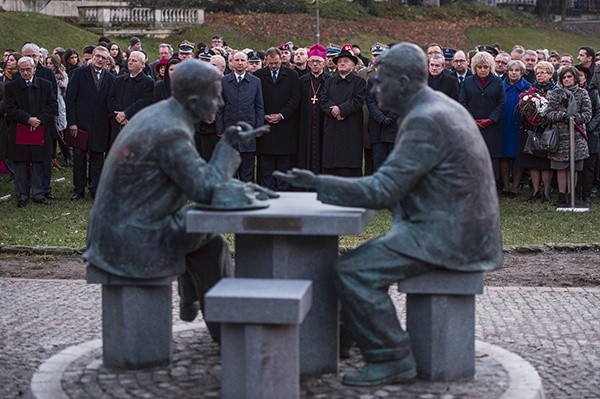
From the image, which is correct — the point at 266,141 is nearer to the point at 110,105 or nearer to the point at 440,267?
the point at 110,105

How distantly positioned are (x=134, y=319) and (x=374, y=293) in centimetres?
156

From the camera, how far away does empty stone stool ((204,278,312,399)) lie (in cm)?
677

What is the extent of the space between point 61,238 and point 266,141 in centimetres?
409

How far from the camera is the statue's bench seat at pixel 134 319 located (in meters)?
7.76

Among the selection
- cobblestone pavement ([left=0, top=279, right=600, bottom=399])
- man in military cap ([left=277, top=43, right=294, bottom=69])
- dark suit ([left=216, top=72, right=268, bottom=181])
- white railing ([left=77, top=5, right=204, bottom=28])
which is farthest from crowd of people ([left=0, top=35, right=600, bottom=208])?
white railing ([left=77, top=5, right=204, bottom=28])

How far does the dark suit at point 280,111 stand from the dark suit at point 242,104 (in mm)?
321

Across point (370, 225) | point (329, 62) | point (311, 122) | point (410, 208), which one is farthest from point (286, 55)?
point (410, 208)

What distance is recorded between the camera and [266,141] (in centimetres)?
1736

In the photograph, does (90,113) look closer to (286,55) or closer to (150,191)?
(286,55)

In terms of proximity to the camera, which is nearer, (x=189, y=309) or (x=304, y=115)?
(x=189, y=309)

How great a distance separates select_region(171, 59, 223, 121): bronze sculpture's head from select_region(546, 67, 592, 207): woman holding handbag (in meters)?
9.85

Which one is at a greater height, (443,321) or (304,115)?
(304,115)

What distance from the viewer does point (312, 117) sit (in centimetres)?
1725

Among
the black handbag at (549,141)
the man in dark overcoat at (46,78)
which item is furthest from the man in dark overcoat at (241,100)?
the black handbag at (549,141)
